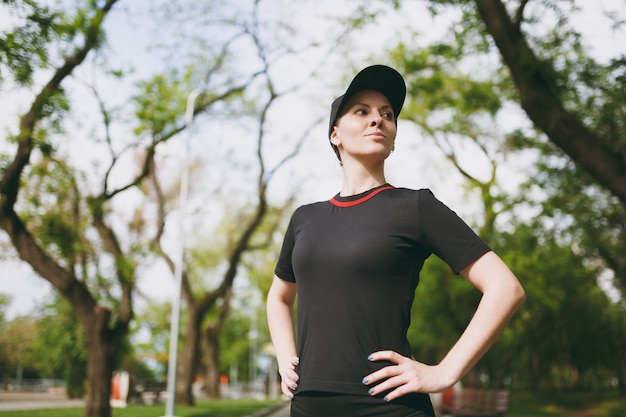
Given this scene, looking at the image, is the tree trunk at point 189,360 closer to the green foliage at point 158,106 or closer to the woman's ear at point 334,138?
the green foliage at point 158,106

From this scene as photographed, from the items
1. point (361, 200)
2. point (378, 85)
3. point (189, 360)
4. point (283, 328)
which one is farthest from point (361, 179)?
point (189, 360)

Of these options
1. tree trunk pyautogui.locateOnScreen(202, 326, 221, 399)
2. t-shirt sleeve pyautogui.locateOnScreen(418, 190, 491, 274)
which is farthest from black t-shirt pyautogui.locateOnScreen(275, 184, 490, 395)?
tree trunk pyautogui.locateOnScreen(202, 326, 221, 399)

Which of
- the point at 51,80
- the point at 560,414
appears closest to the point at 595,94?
the point at 51,80

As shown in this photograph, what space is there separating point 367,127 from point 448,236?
50 centimetres

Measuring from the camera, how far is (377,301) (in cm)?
185

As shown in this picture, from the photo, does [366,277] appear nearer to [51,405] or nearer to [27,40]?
[27,40]

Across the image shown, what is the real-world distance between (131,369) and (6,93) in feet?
176

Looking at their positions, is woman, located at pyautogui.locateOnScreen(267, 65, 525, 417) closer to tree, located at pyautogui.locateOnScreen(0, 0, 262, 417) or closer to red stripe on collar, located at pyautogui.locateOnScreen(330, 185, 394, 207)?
red stripe on collar, located at pyautogui.locateOnScreen(330, 185, 394, 207)

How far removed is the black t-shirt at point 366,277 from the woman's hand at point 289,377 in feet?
0.08

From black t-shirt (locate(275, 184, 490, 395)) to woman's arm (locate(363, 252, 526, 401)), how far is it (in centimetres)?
5

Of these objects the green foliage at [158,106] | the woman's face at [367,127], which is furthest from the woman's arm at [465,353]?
the green foliage at [158,106]

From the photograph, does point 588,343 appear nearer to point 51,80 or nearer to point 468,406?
point 468,406

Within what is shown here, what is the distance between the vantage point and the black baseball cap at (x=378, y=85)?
217 centimetres

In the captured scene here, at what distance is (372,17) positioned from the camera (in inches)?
446
